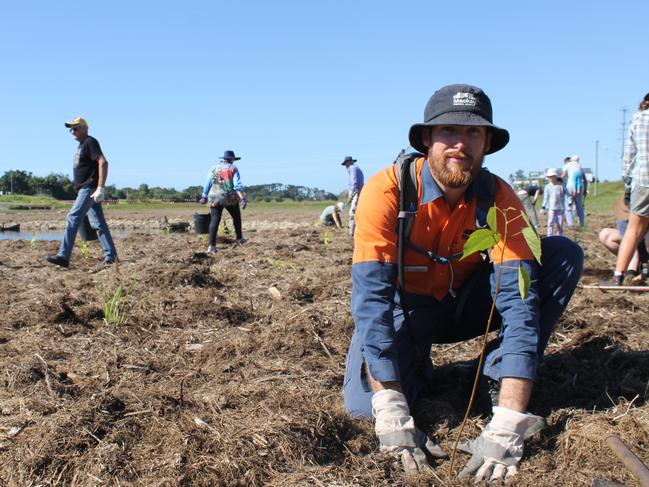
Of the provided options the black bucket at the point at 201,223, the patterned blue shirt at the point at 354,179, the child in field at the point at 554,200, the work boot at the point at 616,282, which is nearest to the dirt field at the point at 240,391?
the work boot at the point at 616,282

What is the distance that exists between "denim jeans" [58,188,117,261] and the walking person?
15.8 feet

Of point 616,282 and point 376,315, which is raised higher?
point 376,315

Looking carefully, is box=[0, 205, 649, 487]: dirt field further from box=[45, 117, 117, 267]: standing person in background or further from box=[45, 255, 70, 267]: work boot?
box=[45, 117, 117, 267]: standing person in background

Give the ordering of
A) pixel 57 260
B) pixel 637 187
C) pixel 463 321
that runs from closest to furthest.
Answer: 1. pixel 463 321
2. pixel 637 187
3. pixel 57 260

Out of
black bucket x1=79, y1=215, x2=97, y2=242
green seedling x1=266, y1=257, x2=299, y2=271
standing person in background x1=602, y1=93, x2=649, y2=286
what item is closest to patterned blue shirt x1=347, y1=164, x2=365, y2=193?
black bucket x1=79, y1=215, x2=97, y2=242

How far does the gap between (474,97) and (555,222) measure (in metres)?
9.00

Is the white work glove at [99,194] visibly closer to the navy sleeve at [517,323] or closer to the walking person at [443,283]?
the walking person at [443,283]

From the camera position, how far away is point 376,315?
2.46m

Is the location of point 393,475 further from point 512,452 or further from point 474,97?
point 474,97

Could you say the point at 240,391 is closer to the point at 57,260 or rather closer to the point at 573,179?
the point at 57,260

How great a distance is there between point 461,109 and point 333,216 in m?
12.3

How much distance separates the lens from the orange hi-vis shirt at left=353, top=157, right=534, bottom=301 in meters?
2.55

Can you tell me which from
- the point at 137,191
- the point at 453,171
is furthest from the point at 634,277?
the point at 137,191

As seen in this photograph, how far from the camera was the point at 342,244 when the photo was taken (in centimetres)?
974
